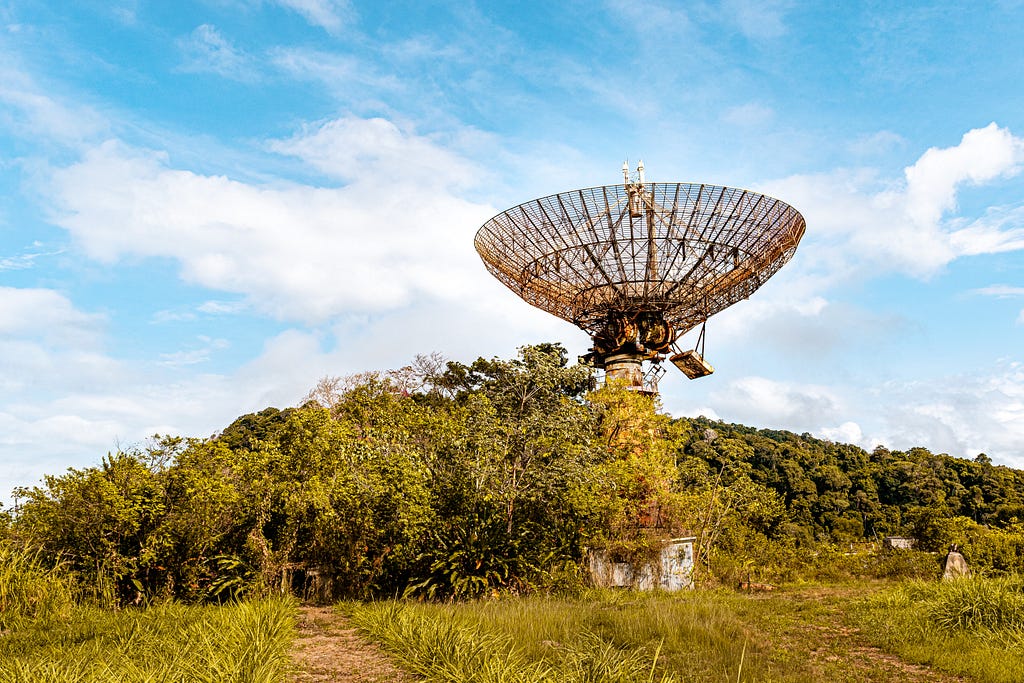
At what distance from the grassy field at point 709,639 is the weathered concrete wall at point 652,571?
337 centimetres

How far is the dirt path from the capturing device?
7.48 meters

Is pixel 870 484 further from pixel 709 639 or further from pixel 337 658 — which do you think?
pixel 337 658

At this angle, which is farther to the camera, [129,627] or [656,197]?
[656,197]

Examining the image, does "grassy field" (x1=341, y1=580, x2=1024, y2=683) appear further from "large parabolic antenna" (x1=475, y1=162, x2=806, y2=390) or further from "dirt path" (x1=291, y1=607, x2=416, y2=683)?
"large parabolic antenna" (x1=475, y1=162, x2=806, y2=390)

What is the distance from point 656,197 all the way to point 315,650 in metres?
17.7

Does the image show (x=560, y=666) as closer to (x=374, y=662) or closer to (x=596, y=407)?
(x=374, y=662)

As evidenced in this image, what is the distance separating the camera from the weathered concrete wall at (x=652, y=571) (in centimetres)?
1727

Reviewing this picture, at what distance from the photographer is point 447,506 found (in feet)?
49.0

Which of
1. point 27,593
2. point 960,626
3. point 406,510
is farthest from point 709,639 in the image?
point 27,593

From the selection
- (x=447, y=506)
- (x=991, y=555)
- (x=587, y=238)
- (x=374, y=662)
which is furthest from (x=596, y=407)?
(x=374, y=662)

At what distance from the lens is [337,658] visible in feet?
28.7

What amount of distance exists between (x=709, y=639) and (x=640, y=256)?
1606cm

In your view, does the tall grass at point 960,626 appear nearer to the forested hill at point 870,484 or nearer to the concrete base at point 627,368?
the concrete base at point 627,368

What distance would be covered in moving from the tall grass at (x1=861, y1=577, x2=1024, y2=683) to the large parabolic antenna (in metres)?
12.5
